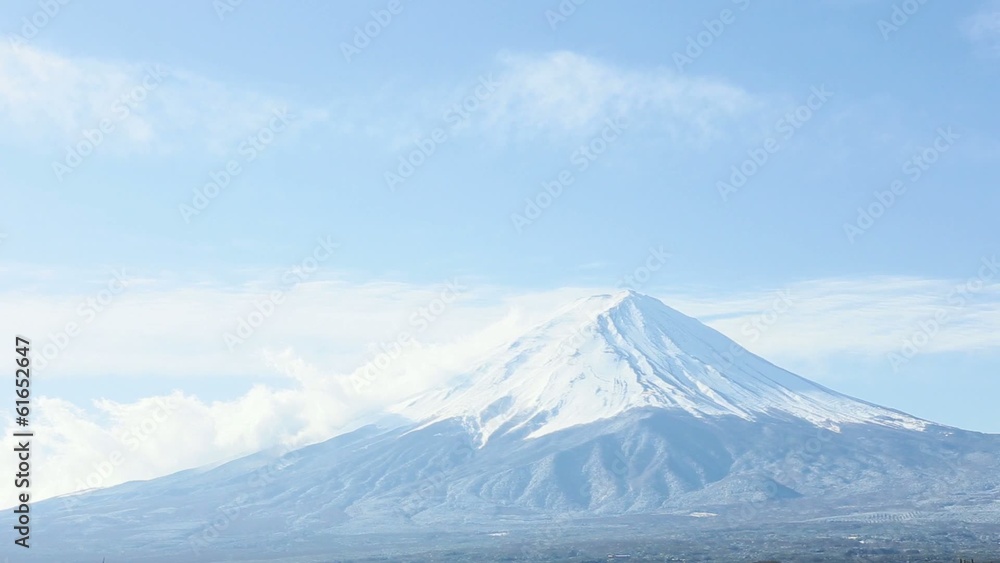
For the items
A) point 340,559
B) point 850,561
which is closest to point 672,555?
point 850,561

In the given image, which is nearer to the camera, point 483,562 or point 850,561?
point 850,561

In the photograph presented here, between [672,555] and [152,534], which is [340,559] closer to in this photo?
[672,555]

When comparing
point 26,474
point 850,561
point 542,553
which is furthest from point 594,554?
point 26,474

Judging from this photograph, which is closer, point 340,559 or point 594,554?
point 594,554

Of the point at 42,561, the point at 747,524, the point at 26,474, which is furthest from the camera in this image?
the point at 747,524

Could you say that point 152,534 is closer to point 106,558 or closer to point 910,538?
point 106,558

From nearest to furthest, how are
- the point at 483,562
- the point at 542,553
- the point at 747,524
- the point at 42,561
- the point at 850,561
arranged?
the point at 850,561, the point at 483,562, the point at 542,553, the point at 42,561, the point at 747,524

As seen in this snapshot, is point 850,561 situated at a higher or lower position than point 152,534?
lower

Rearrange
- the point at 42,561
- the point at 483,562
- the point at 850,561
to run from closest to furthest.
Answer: the point at 850,561
the point at 483,562
the point at 42,561

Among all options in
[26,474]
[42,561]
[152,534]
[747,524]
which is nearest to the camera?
[26,474]
